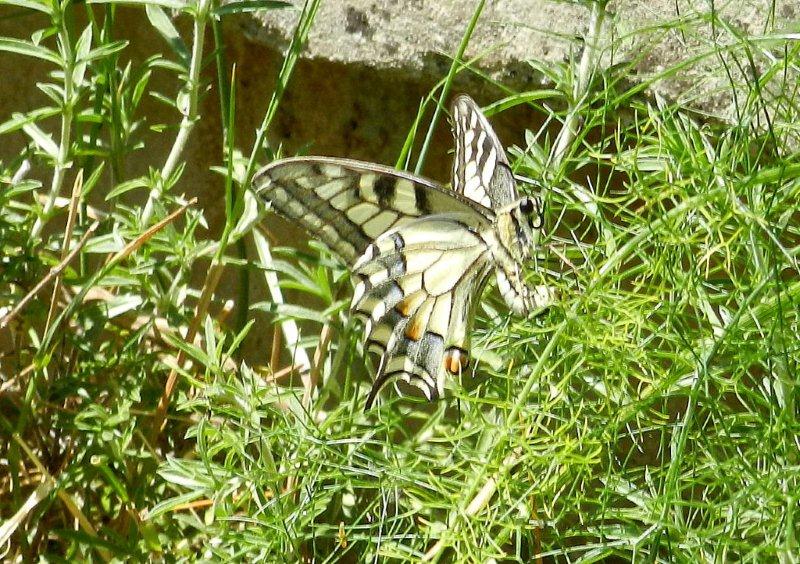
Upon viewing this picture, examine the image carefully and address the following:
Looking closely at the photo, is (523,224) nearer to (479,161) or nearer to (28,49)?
(479,161)

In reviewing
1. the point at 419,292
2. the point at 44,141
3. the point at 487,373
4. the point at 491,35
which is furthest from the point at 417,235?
the point at 44,141

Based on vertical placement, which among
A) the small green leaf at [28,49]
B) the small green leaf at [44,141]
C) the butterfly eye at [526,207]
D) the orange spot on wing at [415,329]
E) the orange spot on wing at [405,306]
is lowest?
the orange spot on wing at [415,329]

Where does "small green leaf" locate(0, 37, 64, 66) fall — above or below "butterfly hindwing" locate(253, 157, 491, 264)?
above

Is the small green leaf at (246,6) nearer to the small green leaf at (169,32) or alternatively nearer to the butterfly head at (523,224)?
the small green leaf at (169,32)

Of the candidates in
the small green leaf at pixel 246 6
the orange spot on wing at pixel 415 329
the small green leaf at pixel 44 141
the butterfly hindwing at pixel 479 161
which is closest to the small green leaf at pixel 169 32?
the small green leaf at pixel 246 6

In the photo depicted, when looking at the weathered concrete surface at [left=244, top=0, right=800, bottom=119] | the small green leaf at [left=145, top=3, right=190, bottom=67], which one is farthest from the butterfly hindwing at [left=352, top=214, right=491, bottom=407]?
the small green leaf at [left=145, top=3, right=190, bottom=67]

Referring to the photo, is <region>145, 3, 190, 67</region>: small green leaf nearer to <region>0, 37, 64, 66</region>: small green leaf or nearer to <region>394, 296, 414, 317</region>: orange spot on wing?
<region>0, 37, 64, 66</region>: small green leaf

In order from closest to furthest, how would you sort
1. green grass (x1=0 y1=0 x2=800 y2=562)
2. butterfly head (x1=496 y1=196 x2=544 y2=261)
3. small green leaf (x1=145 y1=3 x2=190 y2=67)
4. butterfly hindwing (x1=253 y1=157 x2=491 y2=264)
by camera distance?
1. green grass (x1=0 y1=0 x2=800 y2=562)
2. butterfly head (x1=496 y1=196 x2=544 y2=261)
3. butterfly hindwing (x1=253 y1=157 x2=491 y2=264)
4. small green leaf (x1=145 y1=3 x2=190 y2=67)

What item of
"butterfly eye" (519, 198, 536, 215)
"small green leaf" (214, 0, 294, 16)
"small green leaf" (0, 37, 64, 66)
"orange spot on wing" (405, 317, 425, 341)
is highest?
"small green leaf" (214, 0, 294, 16)
